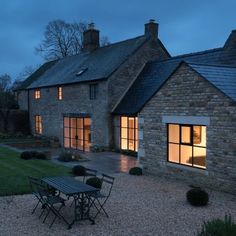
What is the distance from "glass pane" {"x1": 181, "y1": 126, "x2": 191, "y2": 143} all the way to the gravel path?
1762 millimetres

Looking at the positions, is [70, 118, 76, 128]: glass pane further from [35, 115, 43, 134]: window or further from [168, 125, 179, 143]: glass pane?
[168, 125, 179, 143]: glass pane

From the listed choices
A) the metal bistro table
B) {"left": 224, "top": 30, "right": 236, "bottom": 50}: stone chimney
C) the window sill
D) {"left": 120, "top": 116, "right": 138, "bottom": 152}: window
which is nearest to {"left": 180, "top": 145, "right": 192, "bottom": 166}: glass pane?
the window sill

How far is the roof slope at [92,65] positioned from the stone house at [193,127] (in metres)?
10.3

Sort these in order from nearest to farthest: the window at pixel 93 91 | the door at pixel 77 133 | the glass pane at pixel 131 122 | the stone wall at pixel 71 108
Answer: the glass pane at pixel 131 122 → the stone wall at pixel 71 108 → the window at pixel 93 91 → the door at pixel 77 133

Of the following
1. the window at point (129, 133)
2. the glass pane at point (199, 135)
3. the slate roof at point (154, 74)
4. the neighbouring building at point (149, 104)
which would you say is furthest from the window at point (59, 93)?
the glass pane at point (199, 135)

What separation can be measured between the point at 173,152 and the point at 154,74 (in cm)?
1091

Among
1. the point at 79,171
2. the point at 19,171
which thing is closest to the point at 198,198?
the point at 79,171

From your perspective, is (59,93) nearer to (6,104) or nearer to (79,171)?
(6,104)

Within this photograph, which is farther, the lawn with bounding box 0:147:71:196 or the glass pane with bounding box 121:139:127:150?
the glass pane with bounding box 121:139:127:150

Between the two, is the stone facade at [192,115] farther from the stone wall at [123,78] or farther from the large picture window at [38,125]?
the large picture window at [38,125]

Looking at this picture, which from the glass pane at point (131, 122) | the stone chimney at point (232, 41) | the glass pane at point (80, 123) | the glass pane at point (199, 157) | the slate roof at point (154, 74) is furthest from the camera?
the glass pane at point (80, 123)

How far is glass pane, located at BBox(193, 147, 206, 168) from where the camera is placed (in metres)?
13.9

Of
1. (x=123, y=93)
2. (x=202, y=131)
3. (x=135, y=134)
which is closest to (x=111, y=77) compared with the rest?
(x=123, y=93)

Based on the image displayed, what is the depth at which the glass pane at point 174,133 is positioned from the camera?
15047mm
